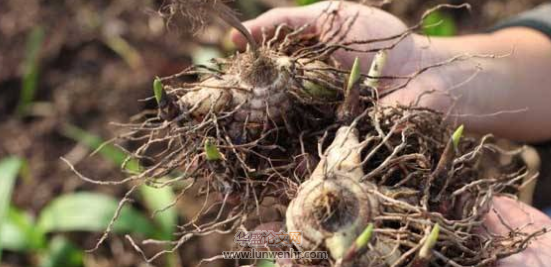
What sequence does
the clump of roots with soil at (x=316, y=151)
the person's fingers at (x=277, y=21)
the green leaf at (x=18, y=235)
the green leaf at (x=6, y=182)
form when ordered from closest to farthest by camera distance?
the clump of roots with soil at (x=316, y=151) → the person's fingers at (x=277, y=21) → the green leaf at (x=6, y=182) → the green leaf at (x=18, y=235)

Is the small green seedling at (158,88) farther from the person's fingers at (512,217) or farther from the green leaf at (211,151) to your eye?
the person's fingers at (512,217)

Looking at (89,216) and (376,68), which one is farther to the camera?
(89,216)

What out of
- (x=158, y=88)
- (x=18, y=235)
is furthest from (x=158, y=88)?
(x=18, y=235)

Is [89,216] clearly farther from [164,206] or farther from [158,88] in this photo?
[158,88]

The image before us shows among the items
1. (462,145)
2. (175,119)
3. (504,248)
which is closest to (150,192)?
(175,119)

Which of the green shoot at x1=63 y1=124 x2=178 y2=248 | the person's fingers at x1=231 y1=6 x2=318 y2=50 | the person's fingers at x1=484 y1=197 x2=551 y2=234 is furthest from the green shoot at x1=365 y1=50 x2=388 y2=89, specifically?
the green shoot at x1=63 y1=124 x2=178 y2=248

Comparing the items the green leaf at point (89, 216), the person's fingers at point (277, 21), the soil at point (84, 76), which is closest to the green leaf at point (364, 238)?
the person's fingers at point (277, 21)

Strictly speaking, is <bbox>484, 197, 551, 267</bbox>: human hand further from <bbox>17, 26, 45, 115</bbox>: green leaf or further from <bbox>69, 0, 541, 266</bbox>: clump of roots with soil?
<bbox>17, 26, 45, 115</bbox>: green leaf
